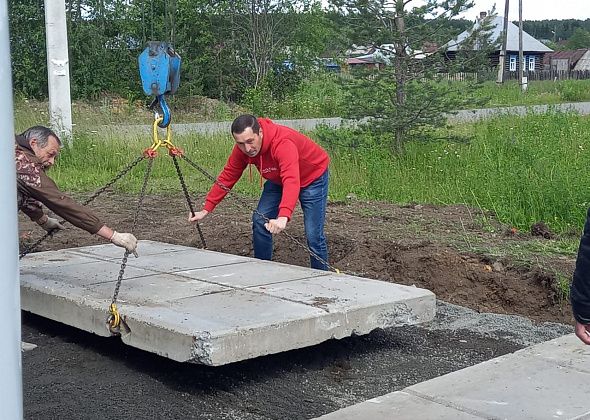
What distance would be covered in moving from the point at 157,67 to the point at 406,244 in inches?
126

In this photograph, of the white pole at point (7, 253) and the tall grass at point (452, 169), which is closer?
the white pole at point (7, 253)

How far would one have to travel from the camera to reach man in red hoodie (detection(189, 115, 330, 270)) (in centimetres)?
621

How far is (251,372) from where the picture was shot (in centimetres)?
513

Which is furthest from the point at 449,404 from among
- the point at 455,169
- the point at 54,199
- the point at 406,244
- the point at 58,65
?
the point at 58,65

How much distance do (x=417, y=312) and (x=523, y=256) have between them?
2.30m

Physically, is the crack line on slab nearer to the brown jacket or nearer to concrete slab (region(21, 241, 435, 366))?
concrete slab (region(21, 241, 435, 366))

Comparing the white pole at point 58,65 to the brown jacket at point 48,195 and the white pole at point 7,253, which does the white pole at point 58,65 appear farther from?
the white pole at point 7,253

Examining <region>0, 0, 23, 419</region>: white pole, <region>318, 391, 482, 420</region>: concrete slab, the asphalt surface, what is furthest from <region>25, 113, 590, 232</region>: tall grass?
<region>0, 0, 23, 419</region>: white pole

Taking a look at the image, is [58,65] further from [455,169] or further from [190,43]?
[190,43]

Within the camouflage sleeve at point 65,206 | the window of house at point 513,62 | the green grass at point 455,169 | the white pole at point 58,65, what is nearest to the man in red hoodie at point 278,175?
the camouflage sleeve at point 65,206

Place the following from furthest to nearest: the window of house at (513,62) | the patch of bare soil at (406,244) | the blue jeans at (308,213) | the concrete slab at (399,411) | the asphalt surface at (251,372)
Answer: the window of house at (513,62), the blue jeans at (308,213), the patch of bare soil at (406,244), the asphalt surface at (251,372), the concrete slab at (399,411)

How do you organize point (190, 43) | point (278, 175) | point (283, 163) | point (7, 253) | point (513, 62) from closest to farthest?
point (7, 253), point (283, 163), point (278, 175), point (190, 43), point (513, 62)

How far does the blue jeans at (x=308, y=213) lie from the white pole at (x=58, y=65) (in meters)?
7.03

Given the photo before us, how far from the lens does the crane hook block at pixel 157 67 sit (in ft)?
18.2
